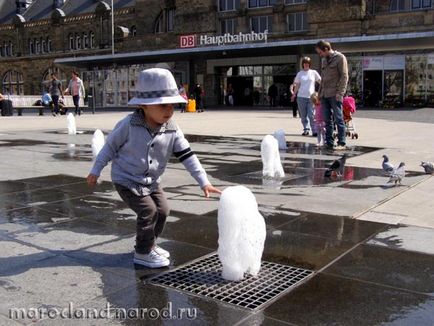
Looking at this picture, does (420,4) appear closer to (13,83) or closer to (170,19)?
(170,19)

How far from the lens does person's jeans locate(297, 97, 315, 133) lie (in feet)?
44.1

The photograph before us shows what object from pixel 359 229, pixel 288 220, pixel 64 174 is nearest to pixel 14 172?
pixel 64 174

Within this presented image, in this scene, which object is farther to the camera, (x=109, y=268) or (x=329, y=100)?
(x=329, y=100)

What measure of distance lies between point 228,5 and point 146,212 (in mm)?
46643

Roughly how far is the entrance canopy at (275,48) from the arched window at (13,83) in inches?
992

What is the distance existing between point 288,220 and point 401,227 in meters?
1.11

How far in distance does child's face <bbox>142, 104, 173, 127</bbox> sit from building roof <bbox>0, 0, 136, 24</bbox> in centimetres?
5861

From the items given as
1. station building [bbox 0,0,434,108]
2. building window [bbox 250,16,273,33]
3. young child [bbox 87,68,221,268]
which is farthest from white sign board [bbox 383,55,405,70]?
young child [bbox 87,68,221,268]

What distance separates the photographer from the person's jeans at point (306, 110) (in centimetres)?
1345

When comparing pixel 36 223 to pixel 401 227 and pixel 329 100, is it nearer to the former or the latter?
pixel 401 227

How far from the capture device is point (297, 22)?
44594 mm

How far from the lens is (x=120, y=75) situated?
40.4m

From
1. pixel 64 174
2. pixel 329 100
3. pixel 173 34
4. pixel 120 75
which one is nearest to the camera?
pixel 64 174

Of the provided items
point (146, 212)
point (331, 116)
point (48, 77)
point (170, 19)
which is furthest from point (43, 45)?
point (146, 212)
